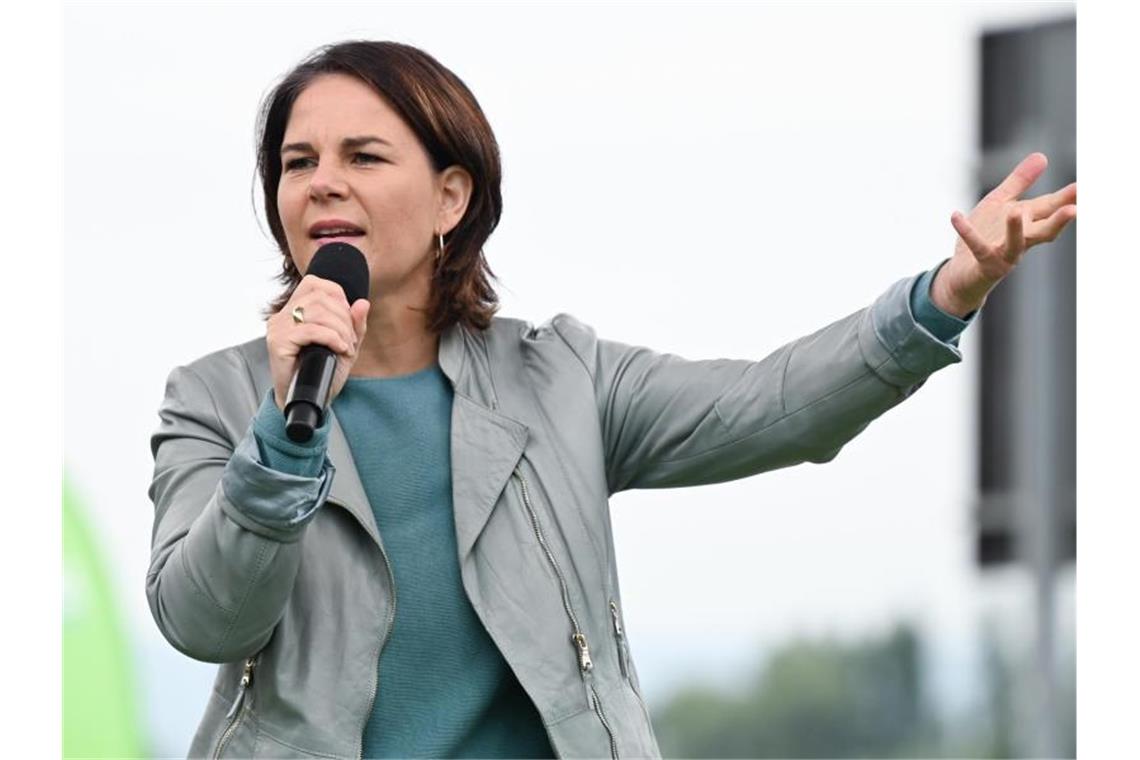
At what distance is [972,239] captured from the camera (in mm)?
2463

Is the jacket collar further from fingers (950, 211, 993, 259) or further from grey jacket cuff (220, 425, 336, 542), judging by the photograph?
fingers (950, 211, 993, 259)

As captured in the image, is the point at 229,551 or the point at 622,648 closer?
the point at 229,551

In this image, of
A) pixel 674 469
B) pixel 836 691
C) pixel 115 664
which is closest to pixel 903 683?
pixel 836 691

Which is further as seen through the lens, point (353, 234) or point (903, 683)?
point (903, 683)

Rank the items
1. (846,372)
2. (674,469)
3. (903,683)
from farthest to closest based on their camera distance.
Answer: (903,683) → (674,469) → (846,372)

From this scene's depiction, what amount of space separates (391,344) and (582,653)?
23.1 inches

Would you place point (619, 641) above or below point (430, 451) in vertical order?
below

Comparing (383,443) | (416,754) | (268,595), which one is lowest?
(416,754)

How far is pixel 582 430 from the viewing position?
2.74m

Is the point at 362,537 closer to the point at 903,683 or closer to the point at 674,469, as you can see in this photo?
the point at 674,469

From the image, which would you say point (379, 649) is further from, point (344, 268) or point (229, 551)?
point (344, 268)

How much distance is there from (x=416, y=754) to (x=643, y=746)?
32 cm

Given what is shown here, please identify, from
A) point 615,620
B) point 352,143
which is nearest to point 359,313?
point 352,143

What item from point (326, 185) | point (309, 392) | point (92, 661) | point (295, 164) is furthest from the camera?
point (92, 661)
